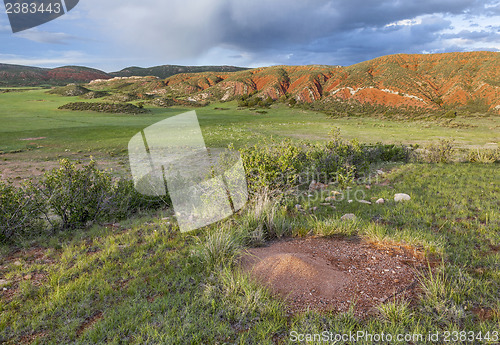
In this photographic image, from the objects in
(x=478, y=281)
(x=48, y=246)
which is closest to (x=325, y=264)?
(x=478, y=281)

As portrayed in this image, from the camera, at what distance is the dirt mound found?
11.3 feet

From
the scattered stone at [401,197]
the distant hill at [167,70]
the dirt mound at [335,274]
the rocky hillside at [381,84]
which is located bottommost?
the scattered stone at [401,197]

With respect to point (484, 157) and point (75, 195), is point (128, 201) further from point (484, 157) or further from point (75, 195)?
point (484, 157)

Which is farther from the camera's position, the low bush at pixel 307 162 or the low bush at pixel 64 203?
the low bush at pixel 307 162

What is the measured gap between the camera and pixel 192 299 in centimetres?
362

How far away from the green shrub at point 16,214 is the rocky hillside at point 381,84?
6036 centimetres

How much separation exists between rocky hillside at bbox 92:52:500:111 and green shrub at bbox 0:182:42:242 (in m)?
60.4

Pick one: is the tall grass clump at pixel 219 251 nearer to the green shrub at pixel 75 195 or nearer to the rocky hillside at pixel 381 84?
the green shrub at pixel 75 195

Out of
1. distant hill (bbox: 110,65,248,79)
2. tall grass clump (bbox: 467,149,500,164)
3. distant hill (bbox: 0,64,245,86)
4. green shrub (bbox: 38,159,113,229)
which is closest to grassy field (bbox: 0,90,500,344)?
green shrub (bbox: 38,159,113,229)

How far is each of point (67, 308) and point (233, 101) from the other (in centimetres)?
6891

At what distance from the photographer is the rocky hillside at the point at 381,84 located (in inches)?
2051

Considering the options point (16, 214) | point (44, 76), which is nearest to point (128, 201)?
point (16, 214)

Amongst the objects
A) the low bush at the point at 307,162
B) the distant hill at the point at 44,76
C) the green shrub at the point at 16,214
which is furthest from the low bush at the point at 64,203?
the distant hill at the point at 44,76

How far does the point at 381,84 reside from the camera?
60.0 metres
